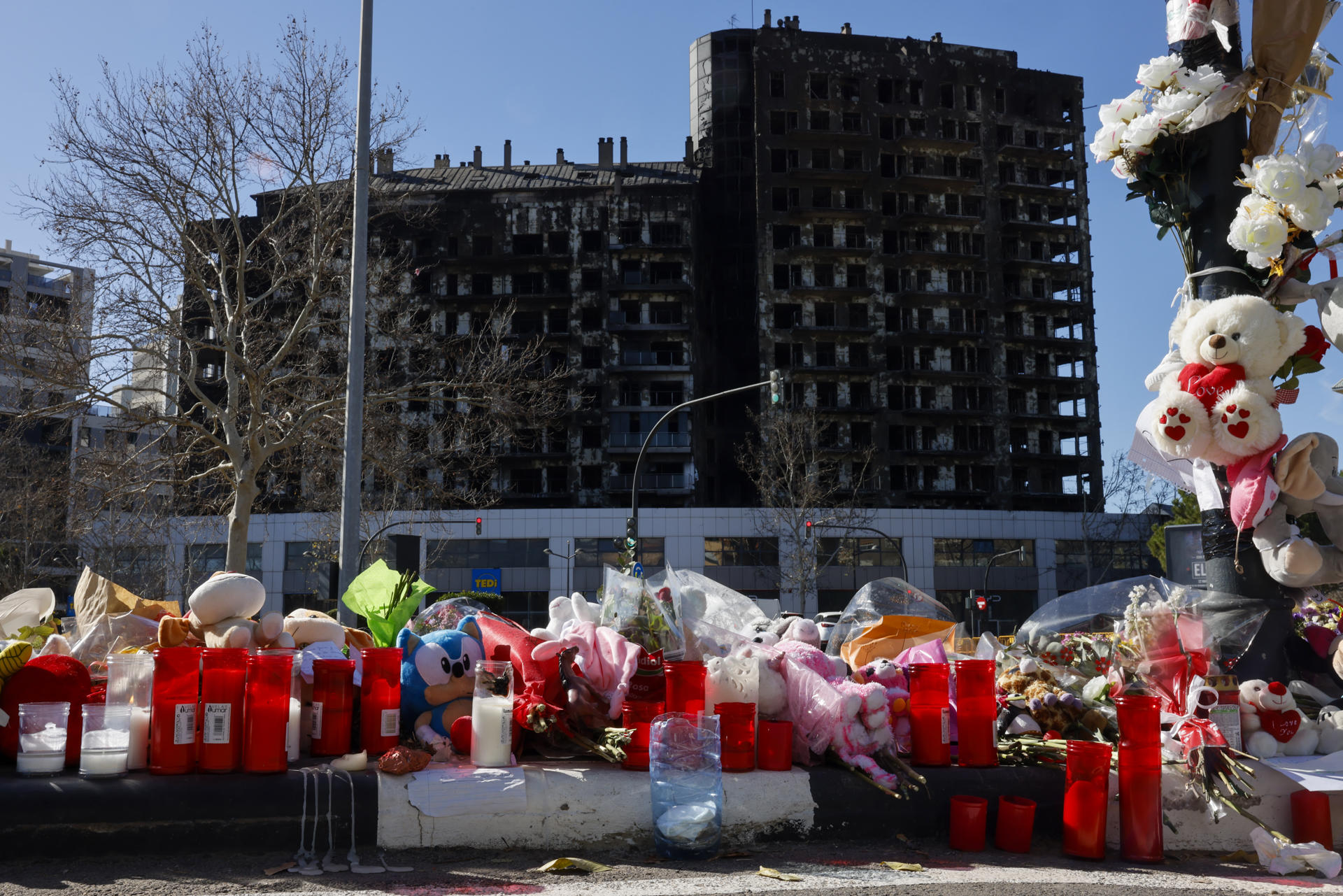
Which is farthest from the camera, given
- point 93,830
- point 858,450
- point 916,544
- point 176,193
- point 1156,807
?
point 858,450

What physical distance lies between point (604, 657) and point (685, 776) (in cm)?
83

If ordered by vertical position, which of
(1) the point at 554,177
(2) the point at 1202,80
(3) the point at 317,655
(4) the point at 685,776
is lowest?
(4) the point at 685,776

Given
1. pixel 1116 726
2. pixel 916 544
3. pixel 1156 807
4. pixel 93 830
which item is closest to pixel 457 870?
pixel 93 830

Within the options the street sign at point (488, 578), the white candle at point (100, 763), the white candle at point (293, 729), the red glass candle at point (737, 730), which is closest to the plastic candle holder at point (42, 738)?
the white candle at point (100, 763)

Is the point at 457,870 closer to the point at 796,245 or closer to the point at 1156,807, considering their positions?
the point at 1156,807

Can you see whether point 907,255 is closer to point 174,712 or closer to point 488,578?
point 488,578

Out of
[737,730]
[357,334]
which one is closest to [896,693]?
[737,730]

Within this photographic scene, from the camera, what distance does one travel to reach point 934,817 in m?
4.43

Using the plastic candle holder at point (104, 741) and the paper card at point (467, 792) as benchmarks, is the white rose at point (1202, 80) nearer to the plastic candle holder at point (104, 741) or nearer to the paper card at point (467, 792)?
the paper card at point (467, 792)

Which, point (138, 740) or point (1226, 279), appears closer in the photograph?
point (138, 740)

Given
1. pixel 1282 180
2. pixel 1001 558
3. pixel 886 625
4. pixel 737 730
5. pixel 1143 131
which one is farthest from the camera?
pixel 1001 558

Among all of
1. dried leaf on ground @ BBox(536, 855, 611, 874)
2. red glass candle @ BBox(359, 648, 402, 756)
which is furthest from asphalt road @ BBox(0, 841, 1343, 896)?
red glass candle @ BBox(359, 648, 402, 756)

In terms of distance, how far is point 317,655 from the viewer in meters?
5.02

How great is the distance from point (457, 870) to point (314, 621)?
1991 millimetres
